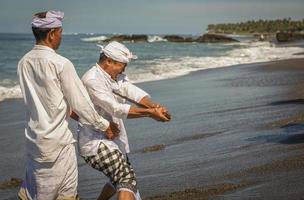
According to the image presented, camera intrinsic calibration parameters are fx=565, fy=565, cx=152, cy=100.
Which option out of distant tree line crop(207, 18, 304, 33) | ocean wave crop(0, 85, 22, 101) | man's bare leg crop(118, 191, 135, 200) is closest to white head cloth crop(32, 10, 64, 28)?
man's bare leg crop(118, 191, 135, 200)

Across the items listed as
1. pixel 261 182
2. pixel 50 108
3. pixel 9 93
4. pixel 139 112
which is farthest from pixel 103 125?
pixel 9 93

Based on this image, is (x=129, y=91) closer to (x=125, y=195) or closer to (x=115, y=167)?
(x=115, y=167)

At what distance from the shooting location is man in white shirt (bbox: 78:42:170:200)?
3914mm

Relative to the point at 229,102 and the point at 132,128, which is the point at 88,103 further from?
the point at 229,102

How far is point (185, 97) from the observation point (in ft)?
45.9

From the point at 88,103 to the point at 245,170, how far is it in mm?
2866

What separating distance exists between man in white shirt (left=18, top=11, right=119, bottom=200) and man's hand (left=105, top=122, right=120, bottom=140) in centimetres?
28

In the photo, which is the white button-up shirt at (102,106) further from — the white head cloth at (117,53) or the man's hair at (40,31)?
the man's hair at (40,31)

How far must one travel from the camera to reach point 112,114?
3941mm

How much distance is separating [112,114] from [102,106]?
9 centimetres

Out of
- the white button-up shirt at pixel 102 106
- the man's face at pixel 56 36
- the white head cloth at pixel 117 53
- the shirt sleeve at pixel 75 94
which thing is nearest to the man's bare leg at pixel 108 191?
the white button-up shirt at pixel 102 106

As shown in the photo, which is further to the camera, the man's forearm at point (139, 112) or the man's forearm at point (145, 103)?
the man's forearm at point (145, 103)

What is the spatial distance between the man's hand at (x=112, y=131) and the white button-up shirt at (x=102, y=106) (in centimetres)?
5

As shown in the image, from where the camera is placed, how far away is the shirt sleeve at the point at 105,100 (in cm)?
391
